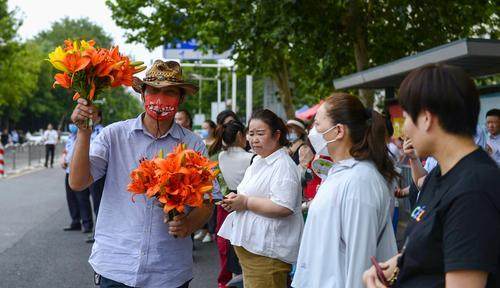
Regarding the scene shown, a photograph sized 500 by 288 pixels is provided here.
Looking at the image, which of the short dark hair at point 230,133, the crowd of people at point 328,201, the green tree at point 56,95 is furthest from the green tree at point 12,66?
the crowd of people at point 328,201

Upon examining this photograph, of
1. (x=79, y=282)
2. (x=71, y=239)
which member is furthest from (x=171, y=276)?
(x=71, y=239)

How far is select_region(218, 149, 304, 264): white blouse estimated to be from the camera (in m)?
4.37

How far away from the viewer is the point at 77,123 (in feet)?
10.2

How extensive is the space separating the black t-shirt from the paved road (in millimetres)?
5281

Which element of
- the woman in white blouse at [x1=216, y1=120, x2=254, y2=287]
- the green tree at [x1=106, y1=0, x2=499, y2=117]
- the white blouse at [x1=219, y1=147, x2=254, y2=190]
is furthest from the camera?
the green tree at [x1=106, y1=0, x2=499, y2=117]

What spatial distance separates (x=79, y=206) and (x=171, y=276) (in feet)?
24.9

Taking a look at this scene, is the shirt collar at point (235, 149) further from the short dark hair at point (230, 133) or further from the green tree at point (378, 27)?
the green tree at point (378, 27)

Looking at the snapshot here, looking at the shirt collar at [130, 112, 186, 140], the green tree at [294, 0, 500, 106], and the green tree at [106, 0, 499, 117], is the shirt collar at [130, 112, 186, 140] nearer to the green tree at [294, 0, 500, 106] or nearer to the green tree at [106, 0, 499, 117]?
the green tree at [106, 0, 499, 117]

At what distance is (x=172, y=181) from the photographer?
121 inches

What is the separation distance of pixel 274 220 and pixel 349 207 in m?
1.63

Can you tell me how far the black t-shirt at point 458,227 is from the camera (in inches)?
72.0

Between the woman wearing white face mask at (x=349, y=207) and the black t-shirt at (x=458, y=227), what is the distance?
2.19 ft

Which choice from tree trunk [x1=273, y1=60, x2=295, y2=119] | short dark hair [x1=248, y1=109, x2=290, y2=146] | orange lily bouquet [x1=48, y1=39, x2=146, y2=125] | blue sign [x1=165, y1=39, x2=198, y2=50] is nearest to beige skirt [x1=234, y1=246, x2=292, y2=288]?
short dark hair [x1=248, y1=109, x2=290, y2=146]

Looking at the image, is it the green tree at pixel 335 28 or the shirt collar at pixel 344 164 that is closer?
the shirt collar at pixel 344 164
